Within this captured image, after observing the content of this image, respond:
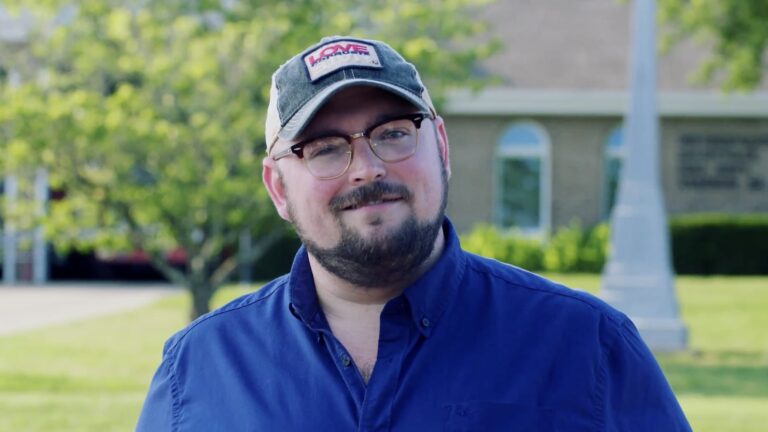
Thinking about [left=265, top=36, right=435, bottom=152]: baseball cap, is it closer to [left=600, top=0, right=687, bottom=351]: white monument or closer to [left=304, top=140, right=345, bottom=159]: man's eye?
[left=304, top=140, right=345, bottom=159]: man's eye

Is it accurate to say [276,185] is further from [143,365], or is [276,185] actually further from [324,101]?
[143,365]

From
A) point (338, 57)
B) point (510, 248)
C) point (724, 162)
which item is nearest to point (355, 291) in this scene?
point (338, 57)

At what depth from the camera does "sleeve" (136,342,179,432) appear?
2.43m

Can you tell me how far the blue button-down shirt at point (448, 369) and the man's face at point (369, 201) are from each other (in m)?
0.09

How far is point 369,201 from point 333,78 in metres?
0.25

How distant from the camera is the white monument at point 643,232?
13.7 m

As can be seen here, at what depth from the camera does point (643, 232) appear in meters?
14.2

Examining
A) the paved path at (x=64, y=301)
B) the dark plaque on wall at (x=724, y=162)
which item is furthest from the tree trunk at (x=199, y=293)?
the dark plaque on wall at (x=724, y=162)

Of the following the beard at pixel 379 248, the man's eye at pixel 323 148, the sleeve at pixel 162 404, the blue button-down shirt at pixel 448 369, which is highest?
the man's eye at pixel 323 148

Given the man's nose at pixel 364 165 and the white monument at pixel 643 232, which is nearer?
the man's nose at pixel 364 165

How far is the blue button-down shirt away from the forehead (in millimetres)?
310

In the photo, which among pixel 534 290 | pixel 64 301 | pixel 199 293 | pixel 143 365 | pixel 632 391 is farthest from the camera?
pixel 64 301

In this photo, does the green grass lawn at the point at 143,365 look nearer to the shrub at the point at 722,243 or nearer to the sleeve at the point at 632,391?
the shrub at the point at 722,243

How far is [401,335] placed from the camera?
2.28 m
